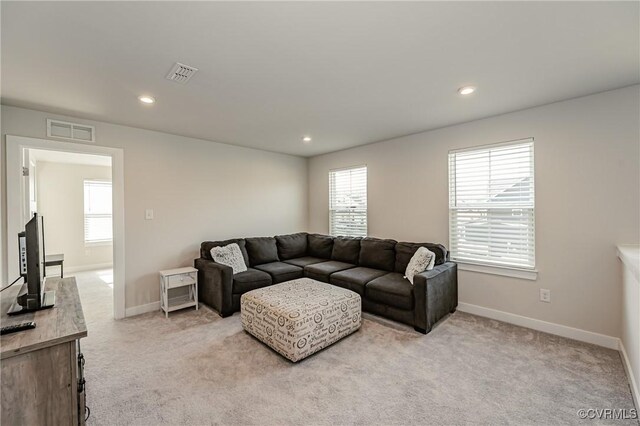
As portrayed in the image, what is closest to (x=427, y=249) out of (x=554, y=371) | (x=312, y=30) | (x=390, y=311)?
(x=390, y=311)

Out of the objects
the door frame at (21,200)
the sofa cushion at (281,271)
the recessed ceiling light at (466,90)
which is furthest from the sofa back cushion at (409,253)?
the door frame at (21,200)

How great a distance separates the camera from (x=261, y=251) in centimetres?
442

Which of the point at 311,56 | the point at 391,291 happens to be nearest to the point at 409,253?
the point at 391,291

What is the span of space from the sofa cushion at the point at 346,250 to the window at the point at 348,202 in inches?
17.2

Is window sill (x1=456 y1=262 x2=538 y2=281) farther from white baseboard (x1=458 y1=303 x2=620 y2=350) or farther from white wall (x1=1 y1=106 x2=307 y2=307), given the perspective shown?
white wall (x1=1 y1=106 x2=307 y2=307)

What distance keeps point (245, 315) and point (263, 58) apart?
2.44 m

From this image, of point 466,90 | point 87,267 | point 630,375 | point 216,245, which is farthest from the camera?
point 87,267

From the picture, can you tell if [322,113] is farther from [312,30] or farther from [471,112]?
[471,112]

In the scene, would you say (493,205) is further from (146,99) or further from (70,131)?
(70,131)

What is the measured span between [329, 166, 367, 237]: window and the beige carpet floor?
219 centimetres

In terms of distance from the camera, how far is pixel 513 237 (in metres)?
3.16

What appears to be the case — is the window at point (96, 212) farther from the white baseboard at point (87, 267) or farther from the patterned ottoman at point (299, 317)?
the patterned ottoman at point (299, 317)

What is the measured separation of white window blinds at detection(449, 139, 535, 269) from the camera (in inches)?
121

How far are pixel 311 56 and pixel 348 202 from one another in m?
3.28
